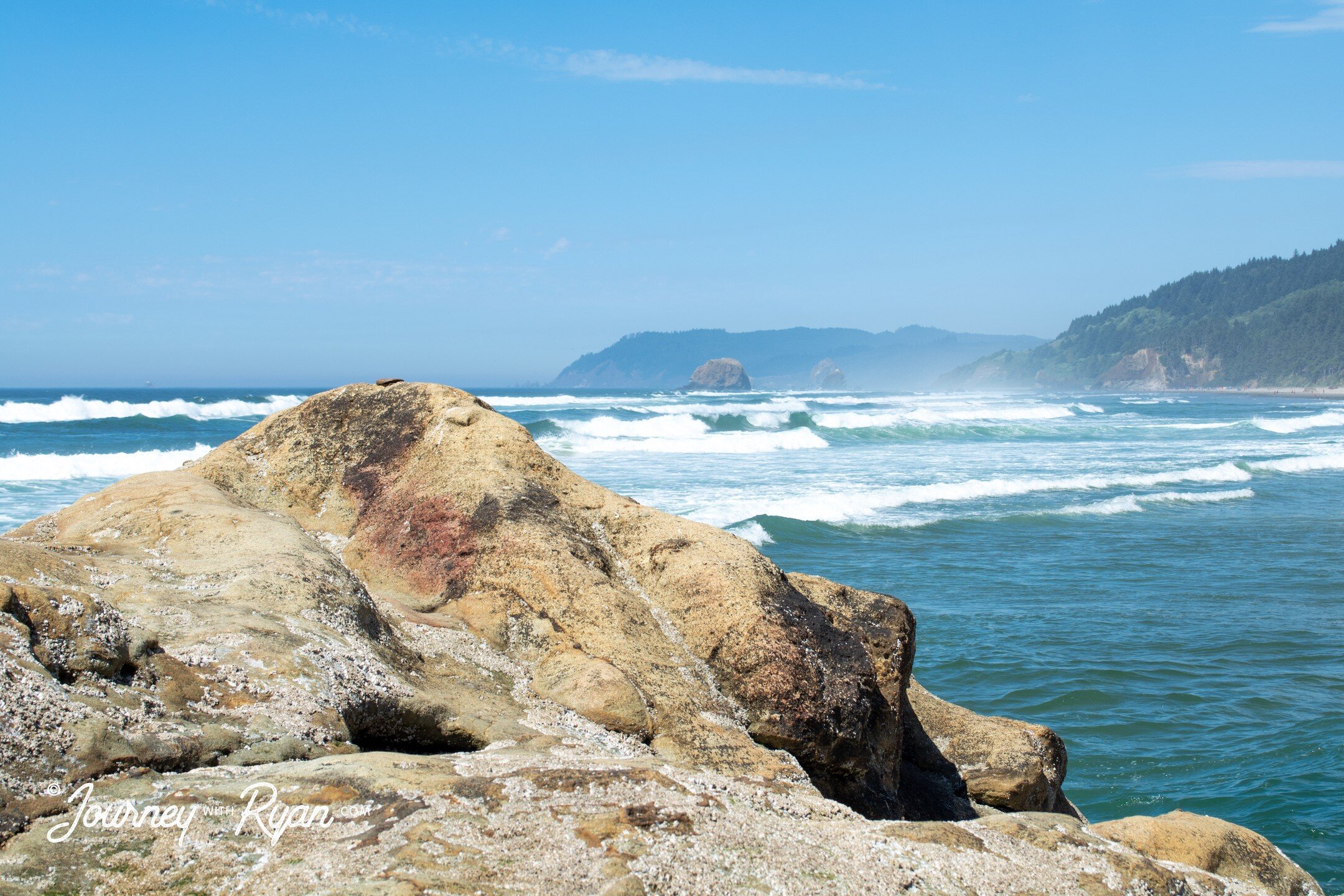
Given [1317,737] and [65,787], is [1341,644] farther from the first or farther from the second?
[65,787]

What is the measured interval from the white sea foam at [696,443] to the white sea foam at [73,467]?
12.0m

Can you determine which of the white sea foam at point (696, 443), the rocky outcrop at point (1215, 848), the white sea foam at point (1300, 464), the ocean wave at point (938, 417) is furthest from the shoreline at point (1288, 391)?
the rocky outcrop at point (1215, 848)

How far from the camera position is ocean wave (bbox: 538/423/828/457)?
3441 cm

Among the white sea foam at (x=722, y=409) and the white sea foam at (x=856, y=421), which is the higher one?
the white sea foam at (x=722, y=409)

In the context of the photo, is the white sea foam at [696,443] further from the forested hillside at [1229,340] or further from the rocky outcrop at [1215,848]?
the forested hillside at [1229,340]

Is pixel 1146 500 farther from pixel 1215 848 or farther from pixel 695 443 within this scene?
pixel 695 443

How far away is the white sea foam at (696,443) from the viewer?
34406 millimetres

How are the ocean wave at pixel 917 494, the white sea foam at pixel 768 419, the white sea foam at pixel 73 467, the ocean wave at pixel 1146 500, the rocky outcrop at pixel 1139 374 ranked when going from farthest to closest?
the rocky outcrop at pixel 1139 374 → the white sea foam at pixel 768 419 → the white sea foam at pixel 73 467 → the ocean wave at pixel 1146 500 → the ocean wave at pixel 917 494

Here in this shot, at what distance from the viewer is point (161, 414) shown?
52250 mm

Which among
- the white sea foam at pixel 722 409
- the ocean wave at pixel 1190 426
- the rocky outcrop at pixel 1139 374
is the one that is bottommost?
the ocean wave at pixel 1190 426

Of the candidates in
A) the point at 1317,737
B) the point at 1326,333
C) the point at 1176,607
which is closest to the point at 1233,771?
the point at 1317,737

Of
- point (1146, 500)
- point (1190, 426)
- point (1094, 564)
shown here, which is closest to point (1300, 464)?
point (1146, 500)

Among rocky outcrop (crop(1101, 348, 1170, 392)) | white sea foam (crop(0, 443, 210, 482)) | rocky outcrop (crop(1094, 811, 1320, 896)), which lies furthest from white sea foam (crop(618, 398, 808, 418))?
rocky outcrop (crop(1101, 348, 1170, 392))

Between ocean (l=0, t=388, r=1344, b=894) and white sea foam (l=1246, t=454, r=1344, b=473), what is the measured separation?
0.44ft
